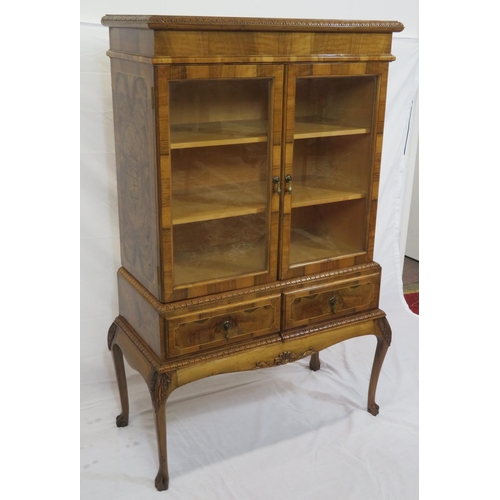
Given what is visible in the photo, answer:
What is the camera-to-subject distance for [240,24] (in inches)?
63.7

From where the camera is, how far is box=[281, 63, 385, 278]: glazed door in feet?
6.03

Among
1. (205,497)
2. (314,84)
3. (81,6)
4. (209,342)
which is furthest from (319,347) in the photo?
(81,6)

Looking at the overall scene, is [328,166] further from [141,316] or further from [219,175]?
[141,316]

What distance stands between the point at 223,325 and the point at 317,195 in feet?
1.71

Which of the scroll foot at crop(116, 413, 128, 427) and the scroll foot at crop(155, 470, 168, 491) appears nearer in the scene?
the scroll foot at crop(155, 470, 168, 491)

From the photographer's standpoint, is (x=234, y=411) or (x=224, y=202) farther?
(x=234, y=411)

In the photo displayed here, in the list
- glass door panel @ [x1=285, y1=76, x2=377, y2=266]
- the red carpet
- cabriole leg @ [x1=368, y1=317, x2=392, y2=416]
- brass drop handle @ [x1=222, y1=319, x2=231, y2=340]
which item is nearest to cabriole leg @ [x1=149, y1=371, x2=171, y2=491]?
brass drop handle @ [x1=222, y1=319, x2=231, y2=340]

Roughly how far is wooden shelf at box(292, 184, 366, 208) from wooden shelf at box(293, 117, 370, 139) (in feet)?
0.56

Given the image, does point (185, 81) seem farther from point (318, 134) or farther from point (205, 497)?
point (205, 497)

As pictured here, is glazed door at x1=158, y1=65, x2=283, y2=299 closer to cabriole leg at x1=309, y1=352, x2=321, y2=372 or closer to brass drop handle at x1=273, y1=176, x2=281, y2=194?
brass drop handle at x1=273, y1=176, x2=281, y2=194

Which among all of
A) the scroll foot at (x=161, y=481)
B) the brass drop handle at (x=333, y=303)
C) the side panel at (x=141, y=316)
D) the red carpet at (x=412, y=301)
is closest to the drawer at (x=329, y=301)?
the brass drop handle at (x=333, y=303)

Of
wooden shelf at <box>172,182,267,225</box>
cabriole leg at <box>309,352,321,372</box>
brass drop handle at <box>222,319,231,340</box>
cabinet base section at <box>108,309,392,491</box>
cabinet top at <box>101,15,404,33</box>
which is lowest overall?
cabriole leg at <box>309,352,321,372</box>

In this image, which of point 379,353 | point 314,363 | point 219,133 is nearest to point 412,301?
point 314,363

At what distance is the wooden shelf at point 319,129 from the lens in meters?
1.85
